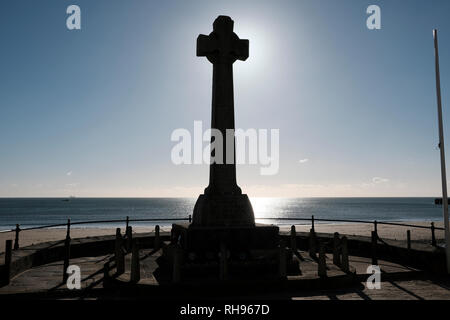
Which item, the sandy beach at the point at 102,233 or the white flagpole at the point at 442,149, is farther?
the sandy beach at the point at 102,233

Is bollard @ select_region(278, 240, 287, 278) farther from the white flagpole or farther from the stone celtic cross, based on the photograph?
the white flagpole

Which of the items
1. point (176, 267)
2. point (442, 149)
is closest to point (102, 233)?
point (176, 267)

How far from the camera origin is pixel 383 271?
9992 mm

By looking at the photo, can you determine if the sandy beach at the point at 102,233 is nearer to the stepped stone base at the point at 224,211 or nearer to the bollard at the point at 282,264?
the stepped stone base at the point at 224,211

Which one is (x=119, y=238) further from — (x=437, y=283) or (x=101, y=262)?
(x=437, y=283)

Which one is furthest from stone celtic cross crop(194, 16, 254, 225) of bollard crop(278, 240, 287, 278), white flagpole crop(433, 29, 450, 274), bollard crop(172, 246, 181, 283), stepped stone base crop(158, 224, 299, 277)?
white flagpole crop(433, 29, 450, 274)

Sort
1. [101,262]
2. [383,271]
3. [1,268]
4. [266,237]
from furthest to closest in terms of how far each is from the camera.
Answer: [101,262] → [266,237] → [383,271] → [1,268]

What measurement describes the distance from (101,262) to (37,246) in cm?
241

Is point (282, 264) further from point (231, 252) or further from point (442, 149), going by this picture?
point (442, 149)

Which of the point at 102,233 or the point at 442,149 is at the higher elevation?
the point at 442,149

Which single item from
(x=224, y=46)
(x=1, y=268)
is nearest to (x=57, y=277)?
(x=1, y=268)

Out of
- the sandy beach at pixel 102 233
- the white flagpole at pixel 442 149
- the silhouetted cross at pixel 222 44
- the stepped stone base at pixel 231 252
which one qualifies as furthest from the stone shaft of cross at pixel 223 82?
the sandy beach at pixel 102 233

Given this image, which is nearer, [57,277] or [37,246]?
[57,277]
